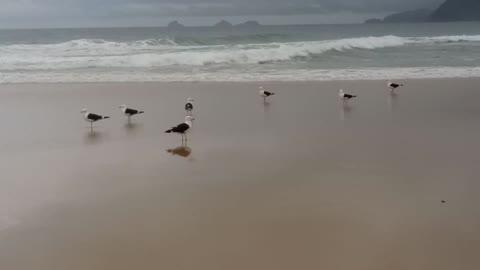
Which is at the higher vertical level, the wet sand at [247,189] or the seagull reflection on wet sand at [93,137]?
the seagull reflection on wet sand at [93,137]

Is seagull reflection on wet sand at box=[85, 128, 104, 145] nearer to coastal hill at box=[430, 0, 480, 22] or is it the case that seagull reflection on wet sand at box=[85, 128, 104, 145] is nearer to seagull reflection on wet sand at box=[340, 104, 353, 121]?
seagull reflection on wet sand at box=[340, 104, 353, 121]

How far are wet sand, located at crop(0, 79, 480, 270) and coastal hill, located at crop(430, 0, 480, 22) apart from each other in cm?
11248

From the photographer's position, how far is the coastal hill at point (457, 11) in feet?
368

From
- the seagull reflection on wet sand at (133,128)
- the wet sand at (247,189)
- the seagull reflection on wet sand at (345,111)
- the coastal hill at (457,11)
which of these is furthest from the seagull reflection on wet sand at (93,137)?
the coastal hill at (457,11)

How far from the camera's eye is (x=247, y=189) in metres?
5.79

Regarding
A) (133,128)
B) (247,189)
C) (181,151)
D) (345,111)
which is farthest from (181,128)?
(345,111)

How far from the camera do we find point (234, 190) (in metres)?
5.77

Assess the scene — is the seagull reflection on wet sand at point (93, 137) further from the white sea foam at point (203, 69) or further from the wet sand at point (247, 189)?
the white sea foam at point (203, 69)

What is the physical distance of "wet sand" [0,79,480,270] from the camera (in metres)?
4.26

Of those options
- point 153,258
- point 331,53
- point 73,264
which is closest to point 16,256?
point 73,264

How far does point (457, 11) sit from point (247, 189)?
12064 cm

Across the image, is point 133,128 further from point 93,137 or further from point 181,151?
point 181,151

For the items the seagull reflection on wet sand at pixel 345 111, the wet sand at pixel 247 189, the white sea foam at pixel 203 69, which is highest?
the white sea foam at pixel 203 69

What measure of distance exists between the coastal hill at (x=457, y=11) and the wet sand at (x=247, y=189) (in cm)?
11248
